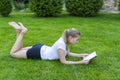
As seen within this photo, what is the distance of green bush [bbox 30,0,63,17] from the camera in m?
10.1

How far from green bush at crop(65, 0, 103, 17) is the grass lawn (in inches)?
14.0

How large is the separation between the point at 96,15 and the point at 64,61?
5.61 m

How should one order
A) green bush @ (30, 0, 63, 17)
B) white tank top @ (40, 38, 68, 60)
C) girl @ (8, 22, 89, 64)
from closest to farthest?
girl @ (8, 22, 89, 64) → white tank top @ (40, 38, 68, 60) → green bush @ (30, 0, 63, 17)

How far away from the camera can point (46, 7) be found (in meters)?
10.1

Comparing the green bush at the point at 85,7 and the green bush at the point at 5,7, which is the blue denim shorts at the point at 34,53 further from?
the green bush at the point at 85,7

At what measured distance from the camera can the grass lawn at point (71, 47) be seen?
4613 millimetres

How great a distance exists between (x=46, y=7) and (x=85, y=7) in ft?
4.13

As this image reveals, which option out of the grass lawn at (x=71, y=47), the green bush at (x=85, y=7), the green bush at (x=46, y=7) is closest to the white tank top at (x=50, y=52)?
the grass lawn at (x=71, y=47)

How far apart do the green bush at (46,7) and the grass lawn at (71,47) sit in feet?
1.12

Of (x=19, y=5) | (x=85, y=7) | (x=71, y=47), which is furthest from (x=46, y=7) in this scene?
(x=71, y=47)

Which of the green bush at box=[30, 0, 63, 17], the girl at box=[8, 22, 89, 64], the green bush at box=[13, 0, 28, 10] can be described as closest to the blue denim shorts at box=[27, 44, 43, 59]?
the girl at box=[8, 22, 89, 64]

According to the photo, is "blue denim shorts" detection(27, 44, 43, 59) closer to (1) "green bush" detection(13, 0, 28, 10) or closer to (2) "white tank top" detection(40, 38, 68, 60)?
(2) "white tank top" detection(40, 38, 68, 60)

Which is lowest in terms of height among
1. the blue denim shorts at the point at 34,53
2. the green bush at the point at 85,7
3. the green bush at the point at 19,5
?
the green bush at the point at 19,5

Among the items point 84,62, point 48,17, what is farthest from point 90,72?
point 48,17
